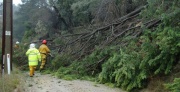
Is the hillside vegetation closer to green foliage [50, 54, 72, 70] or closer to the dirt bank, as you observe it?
green foliage [50, 54, 72, 70]

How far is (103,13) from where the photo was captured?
52.1 feet

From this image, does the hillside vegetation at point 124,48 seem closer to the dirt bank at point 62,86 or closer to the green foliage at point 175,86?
the green foliage at point 175,86

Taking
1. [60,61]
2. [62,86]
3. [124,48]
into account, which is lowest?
[62,86]

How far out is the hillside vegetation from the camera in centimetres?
863

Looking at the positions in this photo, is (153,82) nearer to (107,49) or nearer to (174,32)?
(174,32)

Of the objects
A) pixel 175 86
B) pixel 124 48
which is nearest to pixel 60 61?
pixel 124 48

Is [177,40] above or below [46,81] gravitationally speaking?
above

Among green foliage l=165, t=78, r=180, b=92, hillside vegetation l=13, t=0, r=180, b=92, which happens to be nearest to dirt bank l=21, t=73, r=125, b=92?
hillside vegetation l=13, t=0, r=180, b=92

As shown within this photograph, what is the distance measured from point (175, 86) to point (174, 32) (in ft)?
5.77

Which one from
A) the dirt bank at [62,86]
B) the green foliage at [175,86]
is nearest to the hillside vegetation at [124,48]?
the green foliage at [175,86]

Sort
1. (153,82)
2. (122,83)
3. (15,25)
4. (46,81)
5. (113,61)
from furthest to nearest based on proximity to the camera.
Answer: (15,25) < (46,81) < (113,61) < (122,83) < (153,82)

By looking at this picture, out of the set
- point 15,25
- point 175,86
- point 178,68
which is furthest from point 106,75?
point 15,25

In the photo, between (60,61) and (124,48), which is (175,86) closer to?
(124,48)

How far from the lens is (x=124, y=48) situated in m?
11.0
